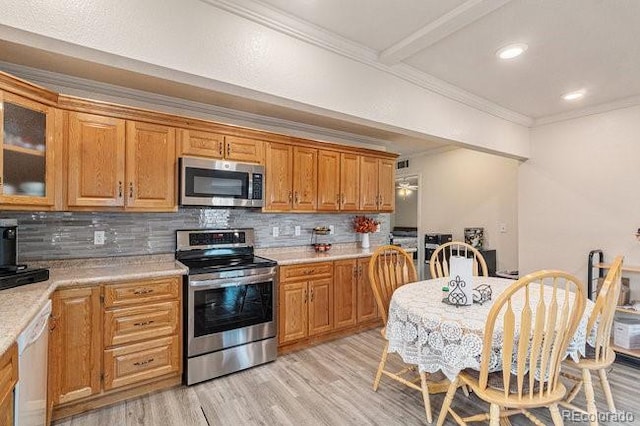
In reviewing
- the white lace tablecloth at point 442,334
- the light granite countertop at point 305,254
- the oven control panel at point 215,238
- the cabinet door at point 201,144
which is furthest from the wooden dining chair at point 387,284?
the cabinet door at point 201,144

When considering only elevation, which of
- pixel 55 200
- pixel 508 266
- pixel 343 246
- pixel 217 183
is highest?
pixel 217 183

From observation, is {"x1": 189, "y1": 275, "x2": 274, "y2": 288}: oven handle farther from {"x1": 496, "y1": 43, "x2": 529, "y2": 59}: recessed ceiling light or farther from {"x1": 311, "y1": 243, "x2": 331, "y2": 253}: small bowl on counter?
{"x1": 496, "y1": 43, "x2": 529, "y2": 59}: recessed ceiling light

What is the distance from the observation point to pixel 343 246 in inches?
164

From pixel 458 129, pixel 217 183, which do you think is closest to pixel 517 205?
pixel 458 129

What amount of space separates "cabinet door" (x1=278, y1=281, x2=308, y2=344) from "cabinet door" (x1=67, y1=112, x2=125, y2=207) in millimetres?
1574

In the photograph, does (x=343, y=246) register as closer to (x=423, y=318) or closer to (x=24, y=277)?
(x=423, y=318)

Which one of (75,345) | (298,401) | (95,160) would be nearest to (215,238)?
(95,160)

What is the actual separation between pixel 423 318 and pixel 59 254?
2.69 m

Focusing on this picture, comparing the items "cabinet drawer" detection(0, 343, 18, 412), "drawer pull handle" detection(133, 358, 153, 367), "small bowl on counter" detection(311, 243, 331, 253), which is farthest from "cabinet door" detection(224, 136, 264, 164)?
"cabinet drawer" detection(0, 343, 18, 412)

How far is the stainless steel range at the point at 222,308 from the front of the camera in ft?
8.25

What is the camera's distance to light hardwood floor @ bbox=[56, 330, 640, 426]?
2.11 metres

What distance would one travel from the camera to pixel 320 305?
3.30 meters

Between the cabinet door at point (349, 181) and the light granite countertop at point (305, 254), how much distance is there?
53 centimetres

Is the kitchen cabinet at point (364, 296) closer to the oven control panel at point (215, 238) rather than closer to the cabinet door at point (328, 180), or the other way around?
the cabinet door at point (328, 180)
